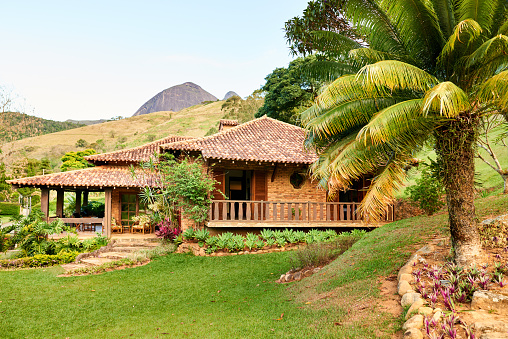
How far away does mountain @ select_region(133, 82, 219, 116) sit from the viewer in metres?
139

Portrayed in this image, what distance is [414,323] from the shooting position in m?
4.16

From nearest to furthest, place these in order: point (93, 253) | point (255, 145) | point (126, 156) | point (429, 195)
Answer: point (429, 195)
point (93, 253)
point (255, 145)
point (126, 156)

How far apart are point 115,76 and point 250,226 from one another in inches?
1268

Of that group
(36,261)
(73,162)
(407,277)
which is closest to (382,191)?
(407,277)

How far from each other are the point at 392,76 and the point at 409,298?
3.19m

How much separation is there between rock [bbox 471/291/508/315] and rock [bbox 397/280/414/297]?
0.91m

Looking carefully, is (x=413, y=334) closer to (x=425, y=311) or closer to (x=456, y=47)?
(x=425, y=311)

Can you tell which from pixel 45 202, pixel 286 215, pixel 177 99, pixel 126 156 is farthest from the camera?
pixel 177 99

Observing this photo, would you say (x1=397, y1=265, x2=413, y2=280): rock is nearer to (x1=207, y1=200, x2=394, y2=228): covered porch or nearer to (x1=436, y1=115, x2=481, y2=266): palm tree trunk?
(x1=436, y1=115, x2=481, y2=266): palm tree trunk

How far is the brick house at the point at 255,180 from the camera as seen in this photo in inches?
547

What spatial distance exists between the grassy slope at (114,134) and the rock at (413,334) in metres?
64.0

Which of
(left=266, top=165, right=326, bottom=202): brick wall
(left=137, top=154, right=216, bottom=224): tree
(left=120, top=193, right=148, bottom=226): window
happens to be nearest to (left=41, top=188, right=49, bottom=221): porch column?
(left=120, top=193, right=148, bottom=226): window

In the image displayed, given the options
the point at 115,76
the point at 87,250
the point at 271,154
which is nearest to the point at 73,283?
the point at 87,250

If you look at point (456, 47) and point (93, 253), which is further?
point (93, 253)
